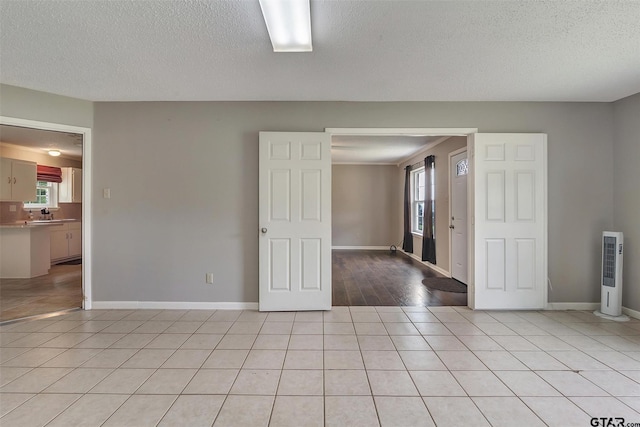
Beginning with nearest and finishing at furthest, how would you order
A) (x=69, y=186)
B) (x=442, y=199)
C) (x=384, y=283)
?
(x=384, y=283)
(x=442, y=199)
(x=69, y=186)

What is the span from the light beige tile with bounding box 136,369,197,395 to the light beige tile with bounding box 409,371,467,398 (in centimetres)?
160

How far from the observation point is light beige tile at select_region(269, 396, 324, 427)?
5.41 ft

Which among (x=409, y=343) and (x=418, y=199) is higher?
(x=418, y=199)

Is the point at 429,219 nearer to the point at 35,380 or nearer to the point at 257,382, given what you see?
the point at 257,382

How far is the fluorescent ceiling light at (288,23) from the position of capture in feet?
5.95

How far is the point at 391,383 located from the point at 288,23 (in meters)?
2.57

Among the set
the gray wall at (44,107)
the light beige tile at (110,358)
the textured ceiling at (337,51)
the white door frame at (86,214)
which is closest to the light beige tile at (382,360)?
the light beige tile at (110,358)

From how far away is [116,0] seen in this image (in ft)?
5.95

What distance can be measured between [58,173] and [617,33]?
930 cm

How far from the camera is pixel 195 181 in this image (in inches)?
138

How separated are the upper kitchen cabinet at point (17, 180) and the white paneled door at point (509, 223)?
775 centimetres

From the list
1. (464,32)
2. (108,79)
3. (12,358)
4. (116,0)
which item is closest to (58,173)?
(108,79)

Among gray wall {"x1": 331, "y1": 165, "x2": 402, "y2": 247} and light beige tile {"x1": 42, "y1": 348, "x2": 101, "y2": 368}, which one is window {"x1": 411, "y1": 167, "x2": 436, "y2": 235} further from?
light beige tile {"x1": 42, "y1": 348, "x2": 101, "y2": 368}

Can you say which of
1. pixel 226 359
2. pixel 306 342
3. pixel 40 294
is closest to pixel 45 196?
pixel 40 294
